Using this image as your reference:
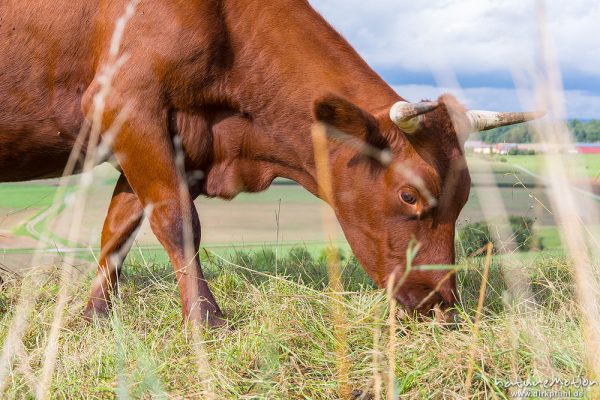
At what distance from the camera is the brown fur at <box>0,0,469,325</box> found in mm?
4805

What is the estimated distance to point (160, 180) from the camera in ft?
15.9

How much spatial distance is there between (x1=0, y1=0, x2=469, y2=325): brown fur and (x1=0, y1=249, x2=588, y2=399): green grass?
14.7 inches

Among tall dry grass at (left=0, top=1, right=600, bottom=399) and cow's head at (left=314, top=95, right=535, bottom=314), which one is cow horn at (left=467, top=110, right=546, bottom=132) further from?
tall dry grass at (left=0, top=1, right=600, bottom=399)

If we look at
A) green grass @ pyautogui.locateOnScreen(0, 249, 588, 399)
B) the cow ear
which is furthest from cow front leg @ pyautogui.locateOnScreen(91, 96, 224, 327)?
the cow ear

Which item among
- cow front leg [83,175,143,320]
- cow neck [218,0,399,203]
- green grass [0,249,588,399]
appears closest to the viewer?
green grass [0,249,588,399]

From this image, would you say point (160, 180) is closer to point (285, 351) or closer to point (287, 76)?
point (287, 76)

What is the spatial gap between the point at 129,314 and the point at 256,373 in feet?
5.43

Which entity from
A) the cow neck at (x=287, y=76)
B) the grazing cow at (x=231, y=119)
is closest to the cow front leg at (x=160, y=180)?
the grazing cow at (x=231, y=119)

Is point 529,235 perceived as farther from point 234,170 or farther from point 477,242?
point 234,170

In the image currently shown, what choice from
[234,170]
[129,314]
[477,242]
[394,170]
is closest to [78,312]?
[129,314]

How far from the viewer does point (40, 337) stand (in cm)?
460

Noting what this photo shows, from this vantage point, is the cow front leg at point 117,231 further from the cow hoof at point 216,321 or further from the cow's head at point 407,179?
the cow's head at point 407,179

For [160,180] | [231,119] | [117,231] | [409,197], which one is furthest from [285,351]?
[117,231]

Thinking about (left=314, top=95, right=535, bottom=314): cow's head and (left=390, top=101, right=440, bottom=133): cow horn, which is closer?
(left=390, top=101, right=440, bottom=133): cow horn
